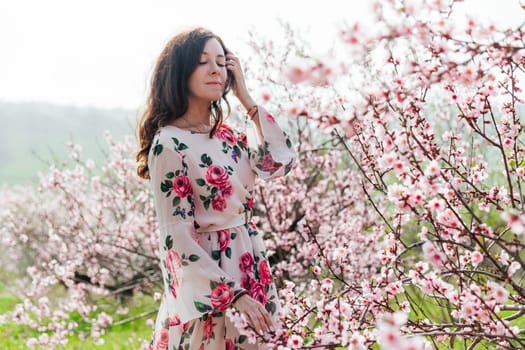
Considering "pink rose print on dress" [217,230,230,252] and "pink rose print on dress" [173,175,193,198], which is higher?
"pink rose print on dress" [173,175,193,198]

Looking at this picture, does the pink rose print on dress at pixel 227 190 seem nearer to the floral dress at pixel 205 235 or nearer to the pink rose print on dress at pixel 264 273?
the floral dress at pixel 205 235

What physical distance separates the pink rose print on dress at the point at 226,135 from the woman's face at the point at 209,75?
118mm

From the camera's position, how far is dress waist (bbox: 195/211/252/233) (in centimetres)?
189

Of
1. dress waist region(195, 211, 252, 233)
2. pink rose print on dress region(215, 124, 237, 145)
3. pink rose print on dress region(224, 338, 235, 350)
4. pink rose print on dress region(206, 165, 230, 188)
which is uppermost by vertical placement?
pink rose print on dress region(215, 124, 237, 145)

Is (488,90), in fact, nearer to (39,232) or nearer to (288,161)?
(288,161)

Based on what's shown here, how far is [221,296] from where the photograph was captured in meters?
1.74

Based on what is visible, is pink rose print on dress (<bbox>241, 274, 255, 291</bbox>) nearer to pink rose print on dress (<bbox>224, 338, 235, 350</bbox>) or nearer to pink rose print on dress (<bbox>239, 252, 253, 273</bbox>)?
pink rose print on dress (<bbox>239, 252, 253, 273</bbox>)

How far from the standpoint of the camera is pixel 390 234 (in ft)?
6.70

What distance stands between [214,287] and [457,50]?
3.07 ft

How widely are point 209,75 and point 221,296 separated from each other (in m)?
0.76

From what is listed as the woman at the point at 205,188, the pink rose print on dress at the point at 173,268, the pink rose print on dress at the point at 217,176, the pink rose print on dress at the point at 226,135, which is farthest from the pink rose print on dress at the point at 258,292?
the pink rose print on dress at the point at 226,135

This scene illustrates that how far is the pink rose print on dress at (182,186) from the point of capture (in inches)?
72.3

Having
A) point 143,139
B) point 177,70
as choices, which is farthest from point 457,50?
point 143,139

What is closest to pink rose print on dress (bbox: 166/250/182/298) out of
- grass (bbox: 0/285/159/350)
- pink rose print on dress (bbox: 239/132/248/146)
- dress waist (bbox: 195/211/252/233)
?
dress waist (bbox: 195/211/252/233)
